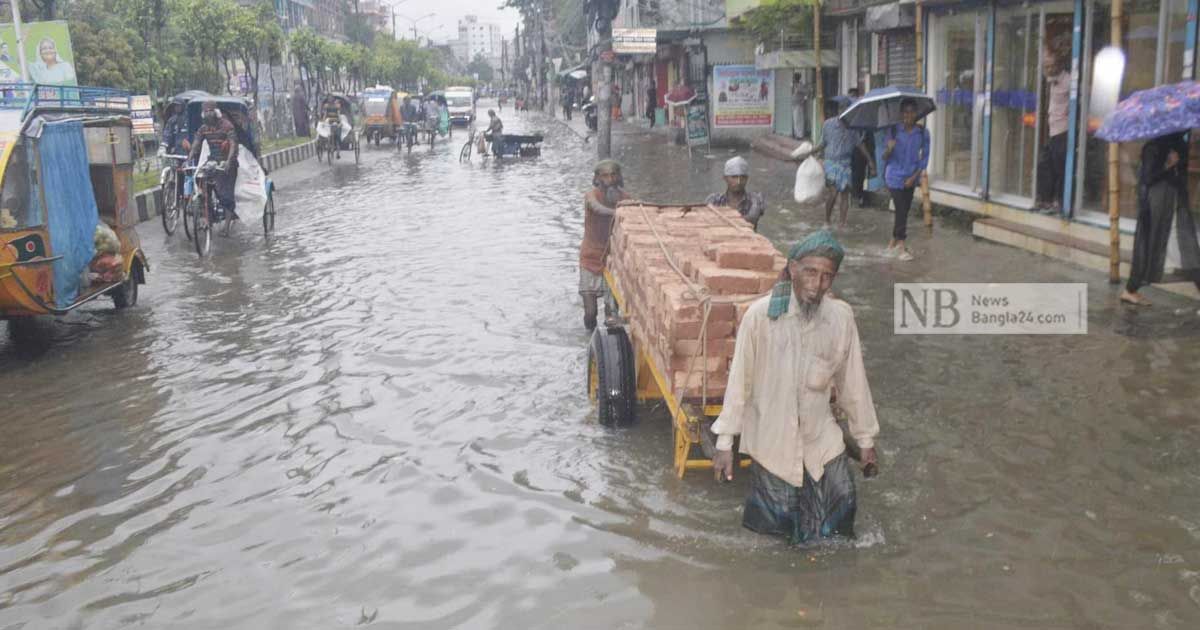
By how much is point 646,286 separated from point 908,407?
206 cm

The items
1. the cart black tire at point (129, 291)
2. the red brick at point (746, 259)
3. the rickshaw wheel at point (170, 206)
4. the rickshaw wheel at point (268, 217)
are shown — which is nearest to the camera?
the red brick at point (746, 259)

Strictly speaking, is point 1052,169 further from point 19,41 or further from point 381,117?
point 381,117

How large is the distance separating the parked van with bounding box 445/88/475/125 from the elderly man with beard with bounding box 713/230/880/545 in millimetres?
47256

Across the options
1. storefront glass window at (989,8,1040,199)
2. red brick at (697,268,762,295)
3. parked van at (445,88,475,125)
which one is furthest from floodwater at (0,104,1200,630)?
parked van at (445,88,475,125)

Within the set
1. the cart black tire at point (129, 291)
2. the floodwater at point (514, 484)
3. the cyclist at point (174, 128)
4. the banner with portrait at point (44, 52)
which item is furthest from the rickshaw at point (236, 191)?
the banner with portrait at point (44, 52)

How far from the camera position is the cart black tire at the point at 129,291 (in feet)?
34.3

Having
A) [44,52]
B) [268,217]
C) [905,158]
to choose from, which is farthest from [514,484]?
[44,52]

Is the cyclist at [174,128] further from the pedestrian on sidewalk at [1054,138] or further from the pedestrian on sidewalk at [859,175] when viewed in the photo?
the pedestrian on sidewalk at [1054,138]

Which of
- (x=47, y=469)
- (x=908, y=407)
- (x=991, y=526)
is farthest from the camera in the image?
(x=908, y=407)

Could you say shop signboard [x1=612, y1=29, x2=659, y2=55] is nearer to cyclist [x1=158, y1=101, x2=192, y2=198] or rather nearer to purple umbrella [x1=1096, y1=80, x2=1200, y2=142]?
cyclist [x1=158, y1=101, x2=192, y2=198]

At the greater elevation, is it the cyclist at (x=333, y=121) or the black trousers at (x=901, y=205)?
the cyclist at (x=333, y=121)

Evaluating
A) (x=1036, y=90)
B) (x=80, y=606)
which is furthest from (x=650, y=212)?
(x=1036, y=90)

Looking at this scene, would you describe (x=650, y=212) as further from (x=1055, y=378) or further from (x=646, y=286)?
(x=1055, y=378)

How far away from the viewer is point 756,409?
182 inches
